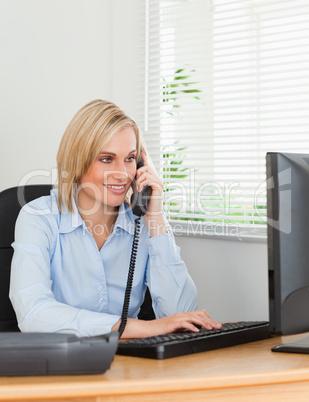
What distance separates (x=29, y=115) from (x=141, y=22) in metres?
0.64

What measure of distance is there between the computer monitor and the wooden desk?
0.10m

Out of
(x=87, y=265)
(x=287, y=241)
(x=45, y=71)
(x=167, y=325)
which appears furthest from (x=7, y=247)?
(x=45, y=71)

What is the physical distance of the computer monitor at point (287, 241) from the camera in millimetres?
1199

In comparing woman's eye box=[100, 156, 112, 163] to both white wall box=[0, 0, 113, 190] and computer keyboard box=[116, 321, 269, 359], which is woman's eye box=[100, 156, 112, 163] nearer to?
computer keyboard box=[116, 321, 269, 359]

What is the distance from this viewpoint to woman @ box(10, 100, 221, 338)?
163 cm

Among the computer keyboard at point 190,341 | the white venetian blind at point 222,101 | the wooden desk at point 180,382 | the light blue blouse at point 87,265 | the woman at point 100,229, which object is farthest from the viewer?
the white venetian blind at point 222,101

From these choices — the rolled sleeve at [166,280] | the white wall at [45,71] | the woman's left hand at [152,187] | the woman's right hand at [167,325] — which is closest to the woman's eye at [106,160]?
the woman's left hand at [152,187]

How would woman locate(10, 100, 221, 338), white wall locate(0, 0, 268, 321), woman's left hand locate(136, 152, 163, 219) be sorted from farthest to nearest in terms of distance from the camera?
white wall locate(0, 0, 268, 321) < woman's left hand locate(136, 152, 163, 219) < woman locate(10, 100, 221, 338)

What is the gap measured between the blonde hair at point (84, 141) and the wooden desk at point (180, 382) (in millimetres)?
696

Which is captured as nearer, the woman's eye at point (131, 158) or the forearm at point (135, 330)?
the forearm at point (135, 330)

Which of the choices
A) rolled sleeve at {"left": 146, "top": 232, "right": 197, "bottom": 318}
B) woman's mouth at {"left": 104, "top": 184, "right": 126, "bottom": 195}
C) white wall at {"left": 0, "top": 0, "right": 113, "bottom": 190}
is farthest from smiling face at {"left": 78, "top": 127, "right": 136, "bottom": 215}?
white wall at {"left": 0, "top": 0, "right": 113, "bottom": 190}

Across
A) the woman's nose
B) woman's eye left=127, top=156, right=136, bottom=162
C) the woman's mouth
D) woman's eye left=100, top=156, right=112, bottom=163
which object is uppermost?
woman's eye left=127, top=156, right=136, bottom=162

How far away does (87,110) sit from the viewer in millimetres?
1698

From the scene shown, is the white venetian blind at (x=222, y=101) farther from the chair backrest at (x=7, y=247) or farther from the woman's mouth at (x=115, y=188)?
the chair backrest at (x=7, y=247)
